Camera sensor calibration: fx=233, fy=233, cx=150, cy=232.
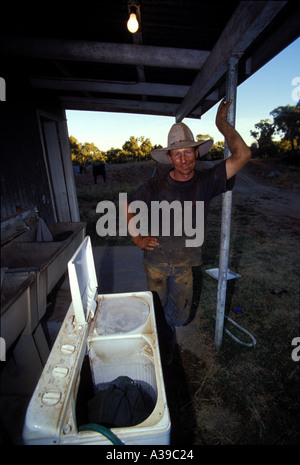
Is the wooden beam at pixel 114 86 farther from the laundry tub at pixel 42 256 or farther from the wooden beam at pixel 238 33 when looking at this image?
the laundry tub at pixel 42 256

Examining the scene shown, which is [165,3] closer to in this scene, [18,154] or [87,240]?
[87,240]

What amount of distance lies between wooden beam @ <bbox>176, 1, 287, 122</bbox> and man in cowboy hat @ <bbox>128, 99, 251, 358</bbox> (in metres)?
0.39

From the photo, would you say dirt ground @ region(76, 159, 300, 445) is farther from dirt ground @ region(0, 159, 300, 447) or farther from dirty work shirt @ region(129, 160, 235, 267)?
dirty work shirt @ region(129, 160, 235, 267)

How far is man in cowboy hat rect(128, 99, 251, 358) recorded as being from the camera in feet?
7.40

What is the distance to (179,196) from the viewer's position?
2.46 meters

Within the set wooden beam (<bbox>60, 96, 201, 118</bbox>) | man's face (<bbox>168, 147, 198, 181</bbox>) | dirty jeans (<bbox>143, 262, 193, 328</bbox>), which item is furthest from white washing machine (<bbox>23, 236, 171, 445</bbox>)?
wooden beam (<bbox>60, 96, 201, 118</bbox>)

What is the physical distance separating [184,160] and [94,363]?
77.1 inches

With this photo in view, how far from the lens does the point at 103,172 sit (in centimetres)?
2038

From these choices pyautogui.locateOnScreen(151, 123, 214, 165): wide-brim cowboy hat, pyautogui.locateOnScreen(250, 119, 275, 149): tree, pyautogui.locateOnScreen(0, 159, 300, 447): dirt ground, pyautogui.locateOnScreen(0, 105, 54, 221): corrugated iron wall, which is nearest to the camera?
pyautogui.locateOnScreen(0, 159, 300, 447): dirt ground

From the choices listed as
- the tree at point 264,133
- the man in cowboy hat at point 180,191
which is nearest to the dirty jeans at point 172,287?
the man in cowboy hat at point 180,191

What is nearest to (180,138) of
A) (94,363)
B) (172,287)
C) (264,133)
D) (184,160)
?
(184,160)

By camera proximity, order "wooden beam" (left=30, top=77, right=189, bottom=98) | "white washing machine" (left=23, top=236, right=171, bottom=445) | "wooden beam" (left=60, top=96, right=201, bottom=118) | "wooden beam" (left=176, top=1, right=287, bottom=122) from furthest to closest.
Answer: "wooden beam" (left=60, top=96, right=201, bottom=118) → "wooden beam" (left=30, top=77, right=189, bottom=98) → "wooden beam" (left=176, top=1, right=287, bottom=122) → "white washing machine" (left=23, top=236, right=171, bottom=445)

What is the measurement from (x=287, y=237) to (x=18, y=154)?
25.6 feet
